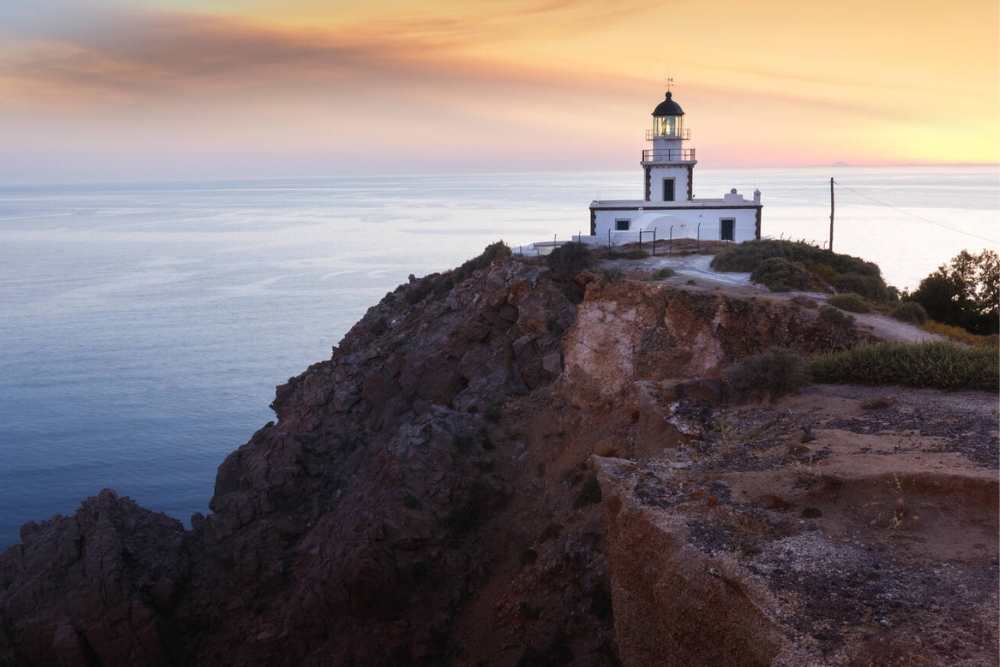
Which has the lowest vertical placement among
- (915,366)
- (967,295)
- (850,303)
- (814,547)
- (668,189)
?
(967,295)

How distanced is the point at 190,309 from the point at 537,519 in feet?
170

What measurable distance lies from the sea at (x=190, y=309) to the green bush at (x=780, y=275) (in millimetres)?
13345

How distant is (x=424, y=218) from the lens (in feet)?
441

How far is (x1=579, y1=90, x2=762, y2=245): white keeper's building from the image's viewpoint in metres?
33.3

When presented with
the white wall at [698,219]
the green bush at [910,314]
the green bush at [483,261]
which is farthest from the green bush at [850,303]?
the white wall at [698,219]

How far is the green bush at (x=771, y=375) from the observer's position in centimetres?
1320

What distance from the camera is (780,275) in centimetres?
2184

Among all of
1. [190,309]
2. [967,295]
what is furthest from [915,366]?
[190,309]

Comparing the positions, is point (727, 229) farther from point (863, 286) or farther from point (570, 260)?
point (570, 260)

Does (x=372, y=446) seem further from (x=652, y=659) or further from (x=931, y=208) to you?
(x=931, y=208)

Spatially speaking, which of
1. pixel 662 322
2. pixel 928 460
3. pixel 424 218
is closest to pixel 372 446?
pixel 662 322

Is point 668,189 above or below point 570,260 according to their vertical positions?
above

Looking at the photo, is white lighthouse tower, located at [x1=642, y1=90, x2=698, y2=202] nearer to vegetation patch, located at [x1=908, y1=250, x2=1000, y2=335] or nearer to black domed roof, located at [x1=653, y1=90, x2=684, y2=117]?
black domed roof, located at [x1=653, y1=90, x2=684, y2=117]

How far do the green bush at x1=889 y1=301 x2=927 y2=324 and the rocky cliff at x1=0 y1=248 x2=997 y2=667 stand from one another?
9.37 ft
